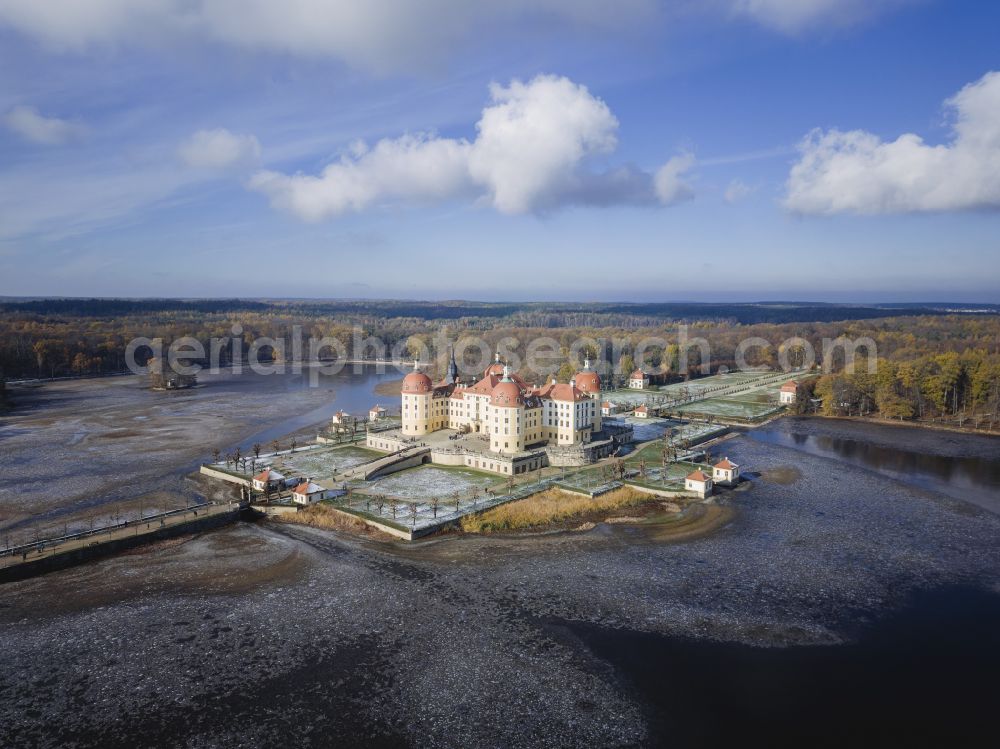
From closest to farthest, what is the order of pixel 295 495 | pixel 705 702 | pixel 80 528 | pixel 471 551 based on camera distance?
pixel 705 702 < pixel 471 551 < pixel 80 528 < pixel 295 495

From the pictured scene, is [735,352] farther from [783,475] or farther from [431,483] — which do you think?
[431,483]

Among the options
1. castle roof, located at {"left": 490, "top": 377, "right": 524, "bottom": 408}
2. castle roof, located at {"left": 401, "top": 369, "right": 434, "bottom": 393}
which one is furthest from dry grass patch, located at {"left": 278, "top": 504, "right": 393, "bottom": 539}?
castle roof, located at {"left": 401, "top": 369, "right": 434, "bottom": 393}

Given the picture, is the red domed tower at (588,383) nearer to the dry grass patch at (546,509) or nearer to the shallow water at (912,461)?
the dry grass patch at (546,509)

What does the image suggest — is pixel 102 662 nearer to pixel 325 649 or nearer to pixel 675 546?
pixel 325 649

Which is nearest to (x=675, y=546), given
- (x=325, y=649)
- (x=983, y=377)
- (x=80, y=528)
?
(x=325, y=649)

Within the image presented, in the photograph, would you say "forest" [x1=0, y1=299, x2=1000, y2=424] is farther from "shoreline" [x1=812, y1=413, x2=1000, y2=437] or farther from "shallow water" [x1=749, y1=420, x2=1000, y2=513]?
"shallow water" [x1=749, y1=420, x2=1000, y2=513]

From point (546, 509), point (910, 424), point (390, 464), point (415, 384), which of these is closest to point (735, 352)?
point (910, 424)
